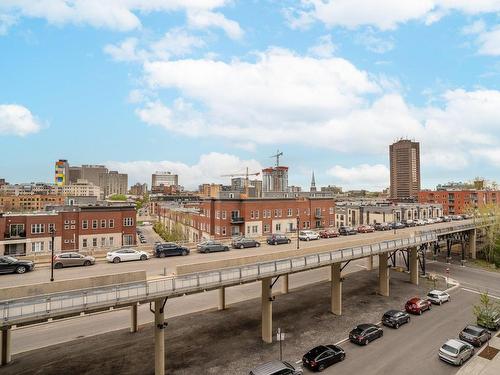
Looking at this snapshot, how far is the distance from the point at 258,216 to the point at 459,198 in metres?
99.5

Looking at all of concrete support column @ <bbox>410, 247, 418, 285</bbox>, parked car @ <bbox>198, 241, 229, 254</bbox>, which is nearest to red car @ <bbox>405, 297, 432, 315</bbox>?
concrete support column @ <bbox>410, 247, 418, 285</bbox>

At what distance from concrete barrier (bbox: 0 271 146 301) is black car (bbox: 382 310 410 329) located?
22.5 metres

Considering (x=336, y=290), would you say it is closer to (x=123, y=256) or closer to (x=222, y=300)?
(x=222, y=300)

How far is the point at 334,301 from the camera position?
32.1m

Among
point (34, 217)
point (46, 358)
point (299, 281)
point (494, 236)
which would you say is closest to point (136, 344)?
point (46, 358)

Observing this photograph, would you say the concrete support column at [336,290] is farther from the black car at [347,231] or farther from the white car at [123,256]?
the black car at [347,231]

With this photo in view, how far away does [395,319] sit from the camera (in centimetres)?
2889

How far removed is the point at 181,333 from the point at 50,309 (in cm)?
1365

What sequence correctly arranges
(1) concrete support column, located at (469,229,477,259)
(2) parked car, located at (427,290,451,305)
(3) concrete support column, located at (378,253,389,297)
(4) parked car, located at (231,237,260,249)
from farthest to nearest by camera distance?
(1) concrete support column, located at (469,229,477,259), (4) parked car, located at (231,237,260,249), (3) concrete support column, located at (378,253,389,297), (2) parked car, located at (427,290,451,305)

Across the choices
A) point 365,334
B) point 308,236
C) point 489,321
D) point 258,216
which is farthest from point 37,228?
point 489,321

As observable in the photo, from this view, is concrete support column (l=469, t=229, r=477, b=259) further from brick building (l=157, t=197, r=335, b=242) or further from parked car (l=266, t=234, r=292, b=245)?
parked car (l=266, t=234, r=292, b=245)

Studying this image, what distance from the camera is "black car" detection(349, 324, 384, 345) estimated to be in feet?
83.4

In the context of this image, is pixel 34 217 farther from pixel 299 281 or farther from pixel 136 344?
pixel 299 281

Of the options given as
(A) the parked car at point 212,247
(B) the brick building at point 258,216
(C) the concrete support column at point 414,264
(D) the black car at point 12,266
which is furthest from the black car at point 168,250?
(C) the concrete support column at point 414,264
